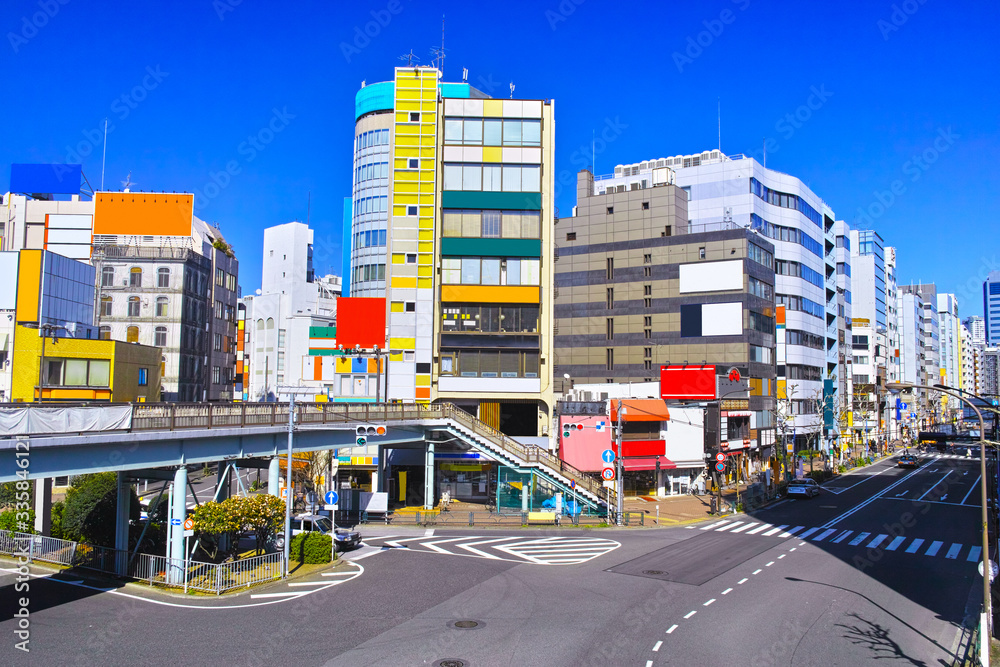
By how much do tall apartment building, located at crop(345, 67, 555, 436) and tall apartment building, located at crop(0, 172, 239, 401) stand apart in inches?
945

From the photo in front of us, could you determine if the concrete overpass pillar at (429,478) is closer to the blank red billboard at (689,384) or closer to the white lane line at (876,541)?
the blank red billboard at (689,384)

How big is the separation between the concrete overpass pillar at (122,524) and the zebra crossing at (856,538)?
29707 millimetres

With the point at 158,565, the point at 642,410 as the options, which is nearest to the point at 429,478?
the point at 642,410

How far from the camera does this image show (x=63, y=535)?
34781 millimetres

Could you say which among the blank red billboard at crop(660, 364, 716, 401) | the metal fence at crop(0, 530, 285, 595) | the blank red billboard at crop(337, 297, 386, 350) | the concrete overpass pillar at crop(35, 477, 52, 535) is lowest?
the metal fence at crop(0, 530, 285, 595)

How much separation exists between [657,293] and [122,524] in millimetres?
58070

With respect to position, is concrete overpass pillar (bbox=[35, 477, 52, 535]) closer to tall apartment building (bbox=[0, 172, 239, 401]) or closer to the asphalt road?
the asphalt road

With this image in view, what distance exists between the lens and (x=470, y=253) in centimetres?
5762

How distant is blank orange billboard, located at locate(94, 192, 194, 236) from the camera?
71.1 meters

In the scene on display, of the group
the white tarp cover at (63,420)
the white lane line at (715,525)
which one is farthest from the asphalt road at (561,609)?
the white tarp cover at (63,420)

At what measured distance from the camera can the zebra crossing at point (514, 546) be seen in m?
33.8

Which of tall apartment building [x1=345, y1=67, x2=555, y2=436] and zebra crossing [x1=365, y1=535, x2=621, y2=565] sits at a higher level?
tall apartment building [x1=345, y1=67, x2=555, y2=436]

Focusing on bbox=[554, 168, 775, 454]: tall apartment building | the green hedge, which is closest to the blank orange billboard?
bbox=[554, 168, 775, 454]: tall apartment building

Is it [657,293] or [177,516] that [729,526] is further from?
[657,293]
